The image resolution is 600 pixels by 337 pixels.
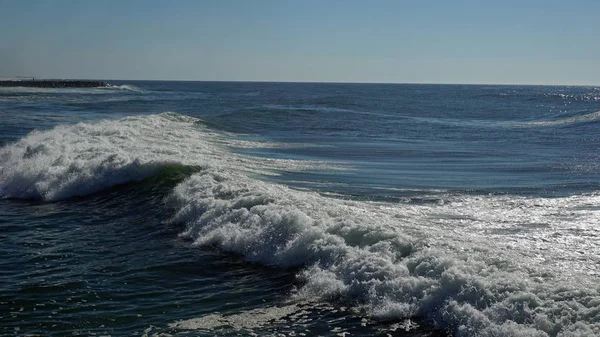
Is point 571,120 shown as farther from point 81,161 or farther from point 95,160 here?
point 81,161

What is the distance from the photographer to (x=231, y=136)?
31.7 metres

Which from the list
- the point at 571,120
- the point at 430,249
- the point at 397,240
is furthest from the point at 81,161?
the point at 571,120

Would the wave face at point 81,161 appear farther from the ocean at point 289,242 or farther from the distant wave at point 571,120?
the distant wave at point 571,120

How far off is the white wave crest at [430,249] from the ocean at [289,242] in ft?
0.10

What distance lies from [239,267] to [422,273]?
3.17m

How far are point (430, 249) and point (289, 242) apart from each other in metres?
2.55

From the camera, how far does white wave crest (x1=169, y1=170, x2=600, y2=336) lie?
788cm

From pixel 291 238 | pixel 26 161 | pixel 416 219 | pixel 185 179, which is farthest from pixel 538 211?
pixel 26 161

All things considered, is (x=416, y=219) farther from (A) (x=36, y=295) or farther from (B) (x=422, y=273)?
(A) (x=36, y=295)

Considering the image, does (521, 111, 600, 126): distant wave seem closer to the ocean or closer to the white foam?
the ocean

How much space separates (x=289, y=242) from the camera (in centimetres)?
1117

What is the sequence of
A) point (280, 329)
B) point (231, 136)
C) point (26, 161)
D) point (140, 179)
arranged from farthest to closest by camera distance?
point (231, 136)
point (26, 161)
point (140, 179)
point (280, 329)

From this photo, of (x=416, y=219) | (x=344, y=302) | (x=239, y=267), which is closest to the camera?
(x=344, y=302)

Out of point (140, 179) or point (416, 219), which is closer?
point (416, 219)
